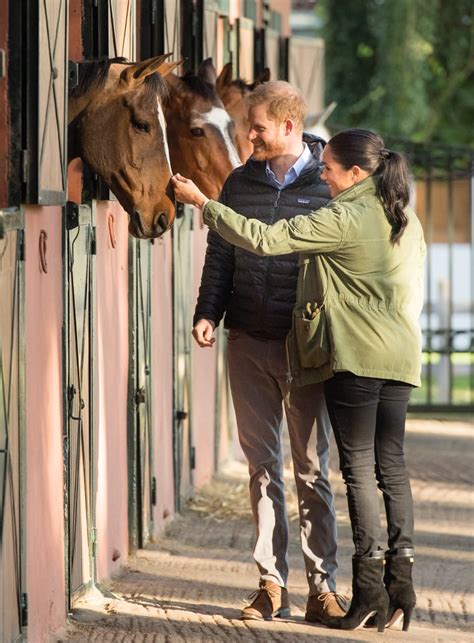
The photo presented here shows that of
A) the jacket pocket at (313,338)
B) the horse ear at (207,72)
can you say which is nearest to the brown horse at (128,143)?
the jacket pocket at (313,338)

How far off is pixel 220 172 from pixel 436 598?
2456 millimetres

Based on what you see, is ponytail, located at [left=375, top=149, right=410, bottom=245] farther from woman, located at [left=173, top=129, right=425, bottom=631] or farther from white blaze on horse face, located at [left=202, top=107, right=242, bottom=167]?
white blaze on horse face, located at [left=202, top=107, right=242, bottom=167]

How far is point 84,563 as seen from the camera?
21.9ft

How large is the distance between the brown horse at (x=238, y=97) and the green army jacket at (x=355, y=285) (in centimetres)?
361

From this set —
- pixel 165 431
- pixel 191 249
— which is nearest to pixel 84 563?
pixel 165 431

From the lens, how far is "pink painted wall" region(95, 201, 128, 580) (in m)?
7.10

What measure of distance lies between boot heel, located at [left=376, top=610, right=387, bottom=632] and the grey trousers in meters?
0.30

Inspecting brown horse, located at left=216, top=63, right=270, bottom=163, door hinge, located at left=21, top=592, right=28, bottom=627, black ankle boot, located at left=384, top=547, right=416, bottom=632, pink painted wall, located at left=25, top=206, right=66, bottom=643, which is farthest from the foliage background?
door hinge, located at left=21, top=592, right=28, bottom=627

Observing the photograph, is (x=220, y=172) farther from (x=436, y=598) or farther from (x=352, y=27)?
(x=352, y=27)

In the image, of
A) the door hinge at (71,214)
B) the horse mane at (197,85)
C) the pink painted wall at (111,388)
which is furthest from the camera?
the horse mane at (197,85)

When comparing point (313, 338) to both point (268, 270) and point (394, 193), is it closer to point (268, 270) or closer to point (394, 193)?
point (268, 270)

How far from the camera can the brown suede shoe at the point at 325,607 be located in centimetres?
609

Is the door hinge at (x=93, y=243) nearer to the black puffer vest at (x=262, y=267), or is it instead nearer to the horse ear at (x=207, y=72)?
the black puffer vest at (x=262, y=267)

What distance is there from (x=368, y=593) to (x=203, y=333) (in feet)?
3.63
